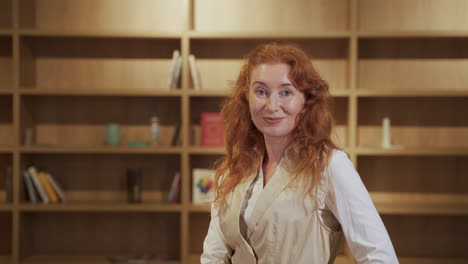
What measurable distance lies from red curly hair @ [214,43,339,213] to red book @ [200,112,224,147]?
1994 millimetres

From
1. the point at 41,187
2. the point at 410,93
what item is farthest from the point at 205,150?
the point at 410,93

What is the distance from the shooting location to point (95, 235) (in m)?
3.60

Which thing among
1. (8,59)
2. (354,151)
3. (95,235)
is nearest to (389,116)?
(354,151)

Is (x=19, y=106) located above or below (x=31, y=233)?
above

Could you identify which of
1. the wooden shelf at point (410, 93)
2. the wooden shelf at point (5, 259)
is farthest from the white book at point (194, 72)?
the wooden shelf at point (5, 259)

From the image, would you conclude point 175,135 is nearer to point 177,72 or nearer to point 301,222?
point 177,72

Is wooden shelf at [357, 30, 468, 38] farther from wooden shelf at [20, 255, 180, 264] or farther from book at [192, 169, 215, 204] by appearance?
wooden shelf at [20, 255, 180, 264]

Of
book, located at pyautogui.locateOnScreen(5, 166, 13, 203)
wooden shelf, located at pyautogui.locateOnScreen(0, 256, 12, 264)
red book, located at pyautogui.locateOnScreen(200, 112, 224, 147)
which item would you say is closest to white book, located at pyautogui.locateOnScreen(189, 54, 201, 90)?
red book, located at pyautogui.locateOnScreen(200, 112, 224, 147)

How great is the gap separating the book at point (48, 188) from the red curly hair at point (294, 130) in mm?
2335

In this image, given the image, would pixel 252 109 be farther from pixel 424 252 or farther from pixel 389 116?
pixel 424 252

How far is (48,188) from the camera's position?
3.35 m

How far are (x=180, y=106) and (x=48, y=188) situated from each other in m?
0.99

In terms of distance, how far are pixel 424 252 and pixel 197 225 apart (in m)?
1.53

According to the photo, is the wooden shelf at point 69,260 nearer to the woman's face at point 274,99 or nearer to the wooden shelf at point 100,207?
the wooden shelf at point 100,207
